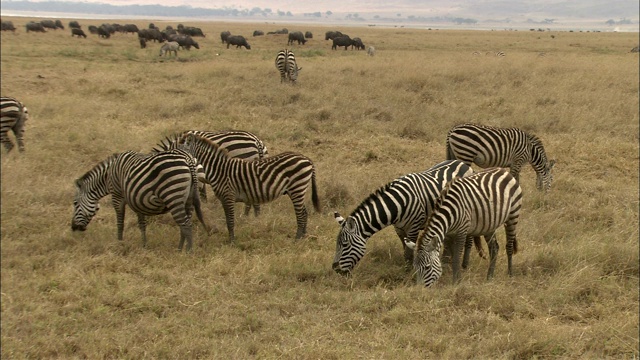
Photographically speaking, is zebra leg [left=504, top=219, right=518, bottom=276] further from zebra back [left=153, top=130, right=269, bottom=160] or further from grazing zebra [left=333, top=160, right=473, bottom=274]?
zebra back [left=153, top=130, right=269, bottom=160]

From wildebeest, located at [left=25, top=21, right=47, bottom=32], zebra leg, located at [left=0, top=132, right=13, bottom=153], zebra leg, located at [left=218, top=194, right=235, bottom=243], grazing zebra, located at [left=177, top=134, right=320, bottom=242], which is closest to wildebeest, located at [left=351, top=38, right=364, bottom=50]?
wildebeest, located at [left=25, top=21, right=47, bottom=32]

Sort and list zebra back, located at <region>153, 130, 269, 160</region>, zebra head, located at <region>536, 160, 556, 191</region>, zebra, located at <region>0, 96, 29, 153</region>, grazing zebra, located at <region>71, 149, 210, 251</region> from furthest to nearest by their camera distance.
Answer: zebra, located at <region>0, 96, 29, 153</region>
zebra head, located at <region>536, 160, 556, 191</region>
zebra back, located at <region>153, 130, 269, 160</region>
grazing zebra, located at <region>71, 149, 210, 251</region>

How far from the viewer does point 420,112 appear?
1368 cm

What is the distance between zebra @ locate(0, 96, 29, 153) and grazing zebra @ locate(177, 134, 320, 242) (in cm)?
522

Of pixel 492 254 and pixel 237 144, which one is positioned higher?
pixel 237 144

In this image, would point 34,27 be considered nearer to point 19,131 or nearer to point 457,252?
point 19,131

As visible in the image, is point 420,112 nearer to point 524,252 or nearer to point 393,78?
point 393,78

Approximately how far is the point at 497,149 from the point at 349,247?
4220 mm

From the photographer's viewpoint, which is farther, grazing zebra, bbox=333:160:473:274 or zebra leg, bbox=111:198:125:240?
zebra leg, bbox=111:198:125:240

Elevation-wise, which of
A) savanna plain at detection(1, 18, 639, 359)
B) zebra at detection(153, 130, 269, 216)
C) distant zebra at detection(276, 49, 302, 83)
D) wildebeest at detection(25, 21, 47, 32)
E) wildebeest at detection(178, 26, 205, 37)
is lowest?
savanna plain at detection(1, 18, 639, 359)

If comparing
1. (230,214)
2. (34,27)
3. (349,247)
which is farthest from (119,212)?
(34,27)

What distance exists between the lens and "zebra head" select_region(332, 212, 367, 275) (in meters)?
5.61

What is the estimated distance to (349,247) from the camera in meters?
5.61

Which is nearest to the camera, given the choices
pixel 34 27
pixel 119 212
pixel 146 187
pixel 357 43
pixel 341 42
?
pixel 146 187
